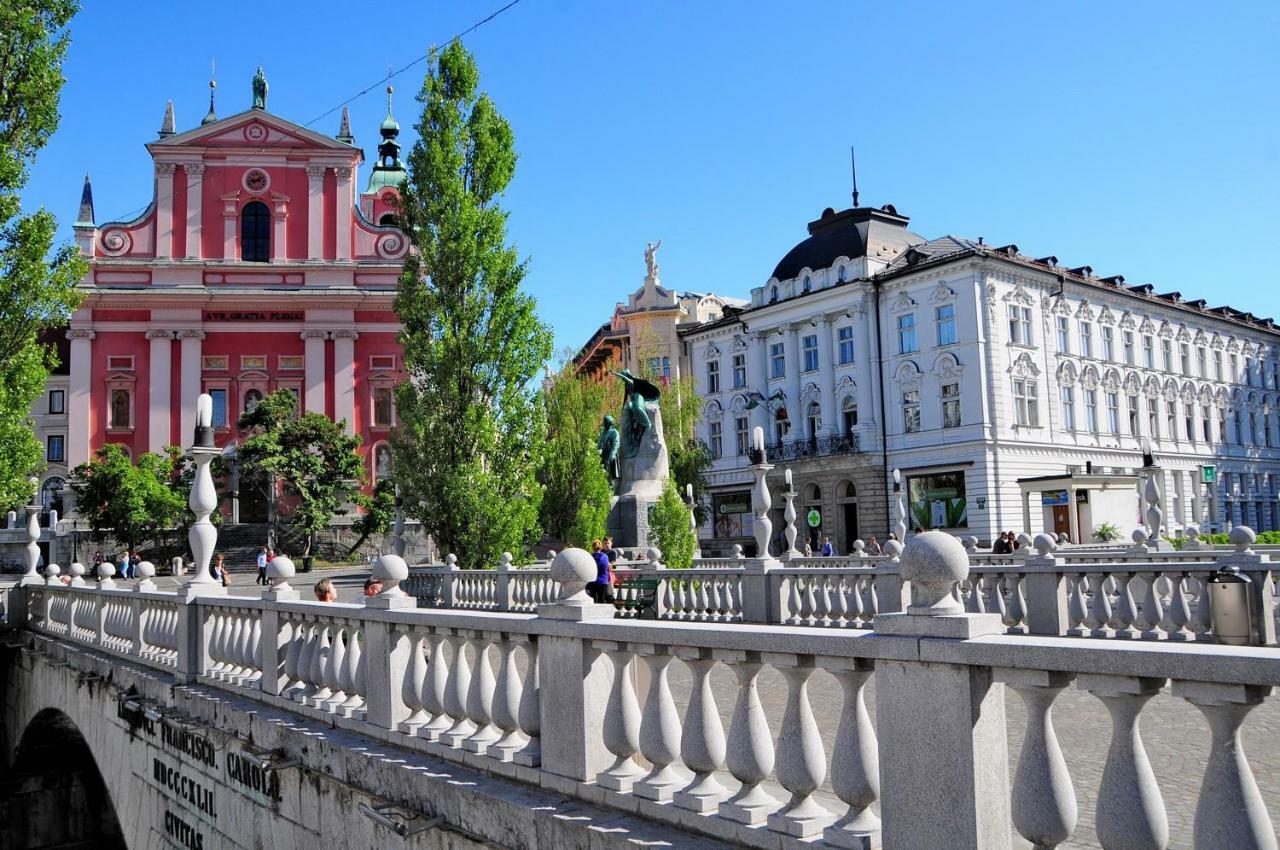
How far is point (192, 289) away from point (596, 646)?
48.8m

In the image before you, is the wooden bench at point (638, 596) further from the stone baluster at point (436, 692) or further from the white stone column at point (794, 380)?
the white stone column at point (794, 380)

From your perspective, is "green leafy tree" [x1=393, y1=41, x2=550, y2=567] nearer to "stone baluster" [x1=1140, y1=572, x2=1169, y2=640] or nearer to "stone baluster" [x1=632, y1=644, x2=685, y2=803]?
"stone baluster" [x1=1140, y1=572, x2=1169, y2=640]

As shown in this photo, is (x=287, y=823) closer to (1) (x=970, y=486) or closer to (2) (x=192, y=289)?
(1) (x=970, y=486)

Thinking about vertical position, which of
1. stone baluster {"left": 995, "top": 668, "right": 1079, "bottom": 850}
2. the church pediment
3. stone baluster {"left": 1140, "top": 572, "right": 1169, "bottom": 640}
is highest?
the church pediment

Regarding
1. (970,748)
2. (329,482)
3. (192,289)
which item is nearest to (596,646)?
(970,748)

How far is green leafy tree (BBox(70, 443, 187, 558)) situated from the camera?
129 feet

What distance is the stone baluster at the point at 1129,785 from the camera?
114 inches

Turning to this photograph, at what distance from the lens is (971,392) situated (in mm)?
42562

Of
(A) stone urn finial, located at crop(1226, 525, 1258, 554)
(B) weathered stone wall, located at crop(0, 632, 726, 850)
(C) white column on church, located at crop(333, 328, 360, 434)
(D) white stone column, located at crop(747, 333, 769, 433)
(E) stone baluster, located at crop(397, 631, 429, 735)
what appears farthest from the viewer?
(D) white stone column, located at crop(747, 333, 769, 433)

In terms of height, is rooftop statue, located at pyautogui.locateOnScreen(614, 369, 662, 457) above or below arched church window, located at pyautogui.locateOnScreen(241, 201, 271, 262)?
below

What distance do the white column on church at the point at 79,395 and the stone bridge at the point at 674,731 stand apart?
137ft

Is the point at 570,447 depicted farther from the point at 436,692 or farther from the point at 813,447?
the point at 436,692

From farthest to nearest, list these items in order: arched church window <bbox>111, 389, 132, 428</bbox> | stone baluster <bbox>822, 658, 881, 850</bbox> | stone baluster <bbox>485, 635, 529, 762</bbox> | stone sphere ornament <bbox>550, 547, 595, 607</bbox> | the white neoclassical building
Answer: arched church window <bbox>111, 389, 132, 428</bbox>, the white neoclassical building, stone baluster <bbox>485, 635, 529, 762</bbox>, stone sphere ornament <bbox>550, 547, 595, 607</bbox>, stone baluster <bbox>822, 658, 881, 850</bbox>

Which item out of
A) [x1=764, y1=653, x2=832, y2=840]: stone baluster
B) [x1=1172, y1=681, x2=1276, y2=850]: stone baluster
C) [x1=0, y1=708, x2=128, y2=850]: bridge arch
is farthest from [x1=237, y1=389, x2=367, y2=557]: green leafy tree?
[x1=1172, y1=681, x2=1276, y2=850]: stone baluster
